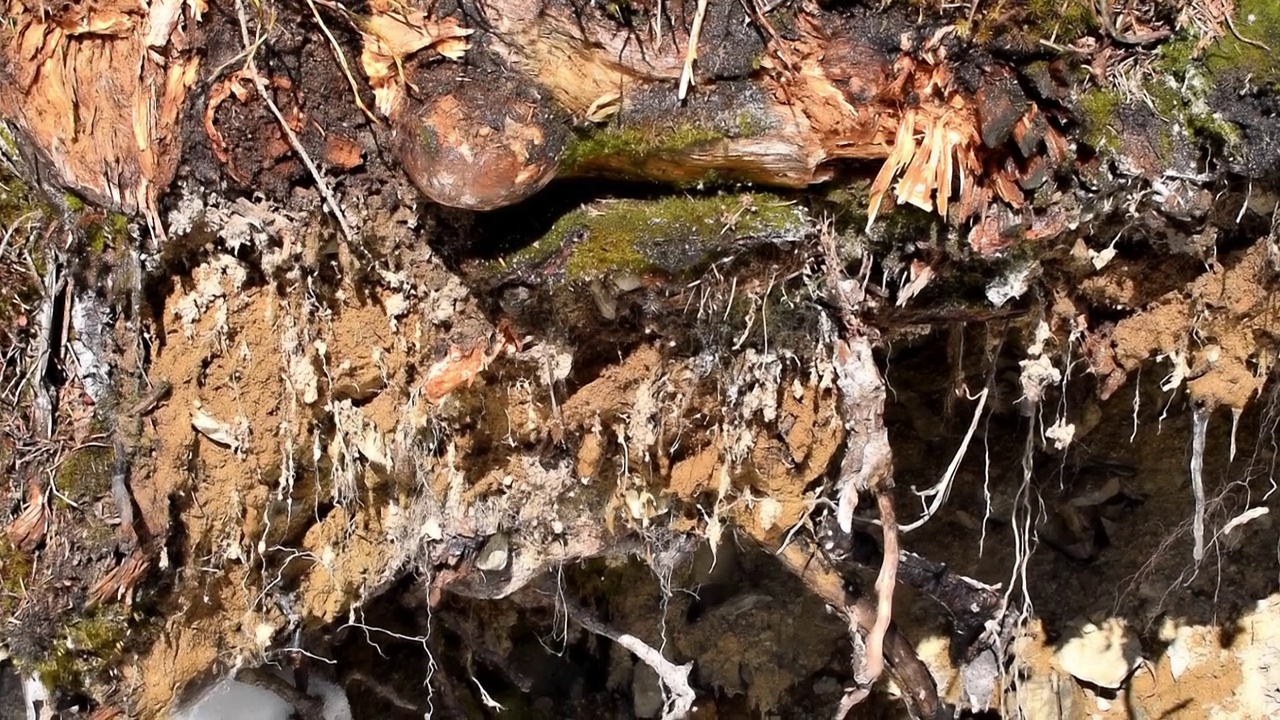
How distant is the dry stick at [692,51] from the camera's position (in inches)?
65.0

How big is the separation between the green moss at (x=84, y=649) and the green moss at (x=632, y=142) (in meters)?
1.51

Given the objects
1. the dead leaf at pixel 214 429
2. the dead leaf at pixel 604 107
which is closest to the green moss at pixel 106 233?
the dead leaf at pixel 214 429

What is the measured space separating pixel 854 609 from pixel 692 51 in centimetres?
182

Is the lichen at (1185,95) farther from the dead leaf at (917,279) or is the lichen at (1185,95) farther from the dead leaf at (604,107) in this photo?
the dead leaf at (604,107)

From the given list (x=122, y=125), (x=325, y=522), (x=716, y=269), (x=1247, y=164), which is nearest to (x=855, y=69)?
(x=716, y=269)

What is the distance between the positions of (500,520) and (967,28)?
173cm

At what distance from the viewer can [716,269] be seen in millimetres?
1930

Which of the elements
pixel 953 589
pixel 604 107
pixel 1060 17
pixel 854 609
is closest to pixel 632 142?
pixel 604 107

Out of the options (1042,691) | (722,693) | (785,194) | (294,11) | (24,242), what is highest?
(294,11)

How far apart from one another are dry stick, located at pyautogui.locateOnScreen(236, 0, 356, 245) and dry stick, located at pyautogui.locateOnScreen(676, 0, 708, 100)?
28.4 inches

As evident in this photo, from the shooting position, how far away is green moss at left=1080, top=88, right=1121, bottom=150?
5.68 feet

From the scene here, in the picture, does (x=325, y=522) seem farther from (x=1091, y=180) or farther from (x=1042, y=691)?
(x=1042, y=691)

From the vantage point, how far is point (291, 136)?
178 centimetres

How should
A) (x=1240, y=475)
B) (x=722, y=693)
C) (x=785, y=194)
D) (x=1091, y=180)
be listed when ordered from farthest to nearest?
(x=722, y=693), (x=1240, y=475), (x=785, y=194), (x=1091, y=180)
